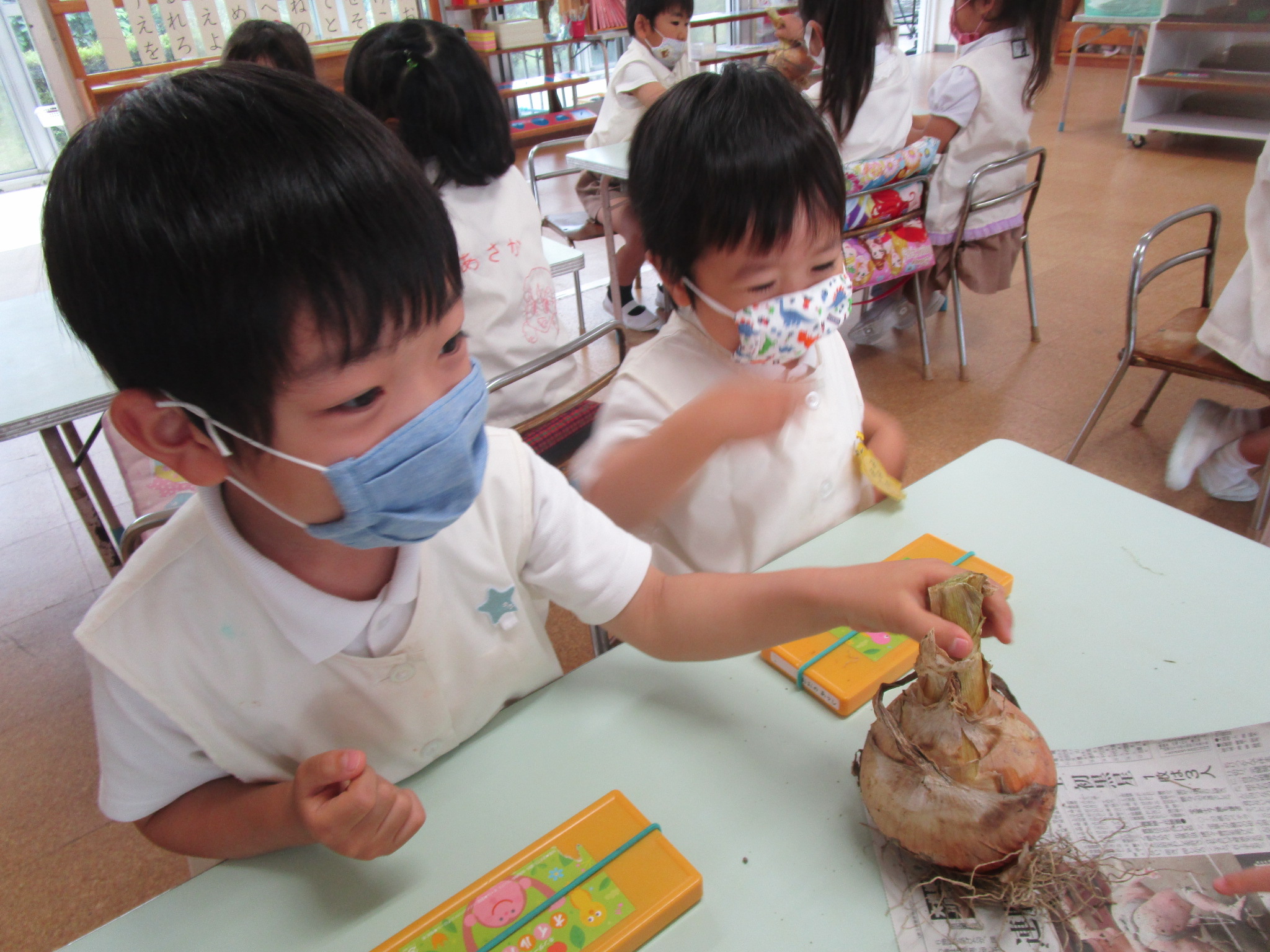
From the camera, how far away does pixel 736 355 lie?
108cm

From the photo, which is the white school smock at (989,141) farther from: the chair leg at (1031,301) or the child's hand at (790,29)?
the child's hand at (790,29)

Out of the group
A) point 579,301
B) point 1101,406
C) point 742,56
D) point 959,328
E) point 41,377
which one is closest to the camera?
point 41,377

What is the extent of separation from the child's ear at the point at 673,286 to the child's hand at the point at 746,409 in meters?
0.22

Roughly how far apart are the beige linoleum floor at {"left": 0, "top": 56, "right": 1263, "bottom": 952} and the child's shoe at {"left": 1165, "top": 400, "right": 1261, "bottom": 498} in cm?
10

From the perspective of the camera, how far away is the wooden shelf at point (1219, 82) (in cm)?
451

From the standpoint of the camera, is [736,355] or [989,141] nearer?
[736,355]

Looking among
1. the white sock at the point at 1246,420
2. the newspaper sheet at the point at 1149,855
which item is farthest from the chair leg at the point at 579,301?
the newspaper sheet at the point at 1149,855

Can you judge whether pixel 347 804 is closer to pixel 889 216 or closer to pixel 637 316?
pixel 889 216

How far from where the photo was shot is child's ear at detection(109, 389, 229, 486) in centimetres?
57

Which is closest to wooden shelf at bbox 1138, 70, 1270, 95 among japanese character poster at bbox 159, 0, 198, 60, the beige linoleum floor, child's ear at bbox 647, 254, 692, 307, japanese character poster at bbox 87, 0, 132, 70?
the beige linoleum floor

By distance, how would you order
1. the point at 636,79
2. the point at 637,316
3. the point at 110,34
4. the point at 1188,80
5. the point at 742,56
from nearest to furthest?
the point at 636,79, the point at 637,316, the point at 110,34, the point at 1188,80, the point at 742,56

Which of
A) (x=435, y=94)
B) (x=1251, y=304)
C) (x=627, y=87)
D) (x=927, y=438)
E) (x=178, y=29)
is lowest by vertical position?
(x=927, y=438)

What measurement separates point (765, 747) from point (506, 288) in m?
1.31

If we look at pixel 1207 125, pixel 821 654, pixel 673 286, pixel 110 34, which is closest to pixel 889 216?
pixel 673 286
